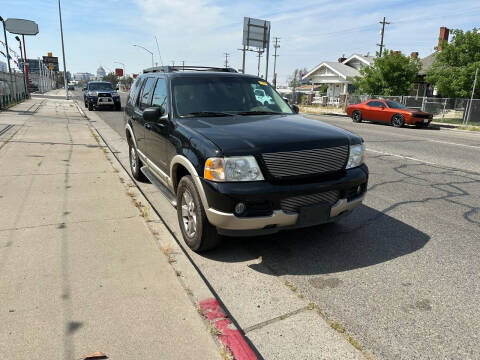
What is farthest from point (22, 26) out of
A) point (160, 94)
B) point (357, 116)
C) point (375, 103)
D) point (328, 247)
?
point (328, 247)

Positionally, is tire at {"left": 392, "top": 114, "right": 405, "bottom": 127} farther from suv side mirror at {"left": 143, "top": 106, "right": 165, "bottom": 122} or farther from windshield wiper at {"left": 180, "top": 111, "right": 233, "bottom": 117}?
suv side mirror at {"left": 143, "top": 106, "right": 165, "bottom": 122}

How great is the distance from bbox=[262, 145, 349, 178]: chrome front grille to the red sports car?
17.8 m

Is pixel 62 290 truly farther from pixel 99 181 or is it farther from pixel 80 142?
pixel 80 142

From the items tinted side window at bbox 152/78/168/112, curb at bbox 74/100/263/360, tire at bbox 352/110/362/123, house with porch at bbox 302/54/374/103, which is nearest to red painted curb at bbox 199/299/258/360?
curb at bbox 74/100/263/360

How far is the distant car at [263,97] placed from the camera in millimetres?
4809

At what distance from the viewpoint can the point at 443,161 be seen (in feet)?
28.8

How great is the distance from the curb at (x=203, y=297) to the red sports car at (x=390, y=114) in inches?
719

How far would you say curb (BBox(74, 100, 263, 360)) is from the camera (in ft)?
7.69

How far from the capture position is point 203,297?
9.44 feet

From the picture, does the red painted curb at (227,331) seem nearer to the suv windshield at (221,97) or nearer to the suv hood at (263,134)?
the suv hood at (263,134)

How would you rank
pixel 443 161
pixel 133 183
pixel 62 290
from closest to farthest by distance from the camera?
pixel 62 290
pixel 133 183
pixel 443 161

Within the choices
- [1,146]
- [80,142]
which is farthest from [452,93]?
[1,146]

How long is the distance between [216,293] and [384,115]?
65.0 ft

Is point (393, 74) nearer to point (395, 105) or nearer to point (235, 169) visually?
point (395, 105)
